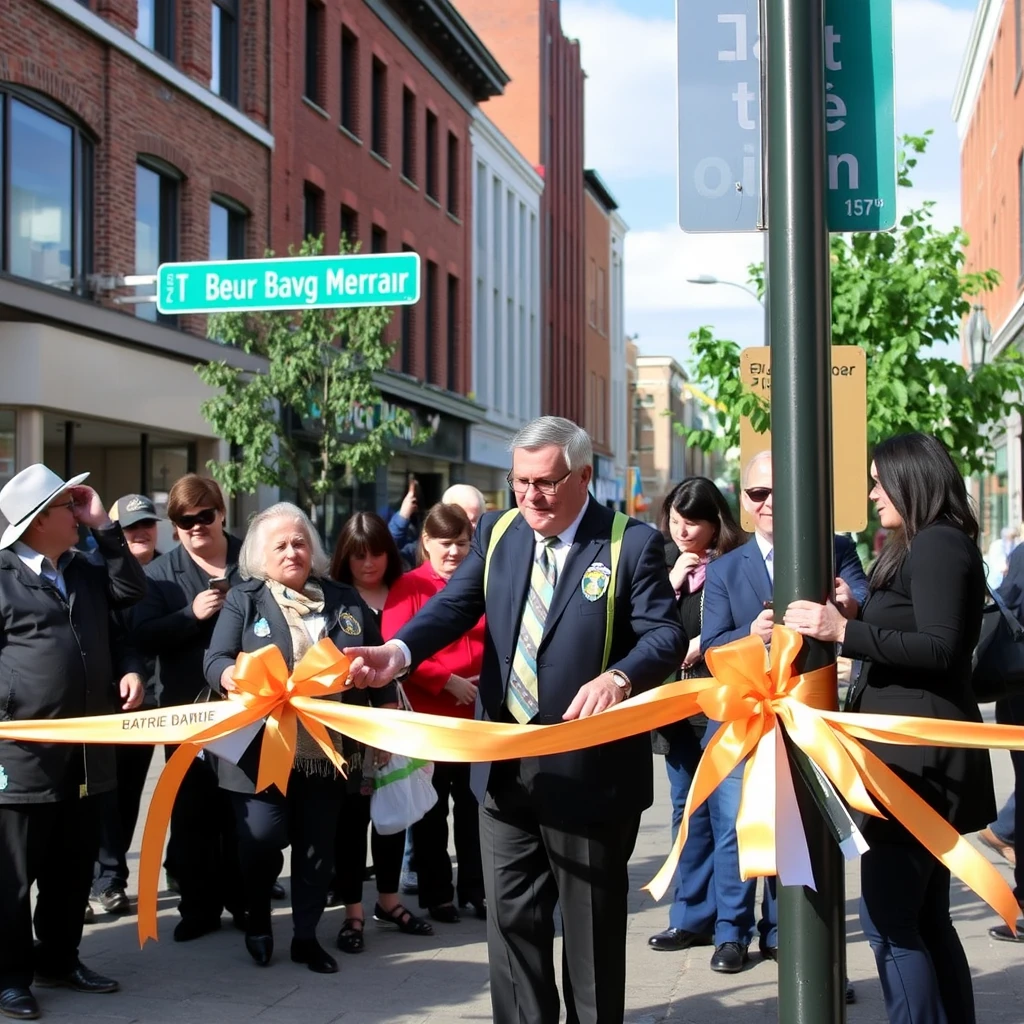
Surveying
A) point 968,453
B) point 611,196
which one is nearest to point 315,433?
point 968,453

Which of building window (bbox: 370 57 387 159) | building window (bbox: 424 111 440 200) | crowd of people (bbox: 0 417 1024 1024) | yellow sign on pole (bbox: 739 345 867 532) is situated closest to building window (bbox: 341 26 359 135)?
building window (bbox: 370 57 387 159)

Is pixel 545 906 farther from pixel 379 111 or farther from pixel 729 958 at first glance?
pixel 379 111

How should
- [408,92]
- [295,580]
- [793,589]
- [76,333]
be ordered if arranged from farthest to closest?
1. [408,92]
2. [76,333]
3. [295,580]
4. [793,589]

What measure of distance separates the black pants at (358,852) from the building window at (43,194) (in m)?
10.8

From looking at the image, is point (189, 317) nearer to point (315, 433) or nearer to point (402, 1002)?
point (315, 433)

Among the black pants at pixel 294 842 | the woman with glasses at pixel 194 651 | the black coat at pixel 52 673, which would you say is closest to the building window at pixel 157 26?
the woman with glasses at pixel 194 651

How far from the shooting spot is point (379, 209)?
28.5 metres

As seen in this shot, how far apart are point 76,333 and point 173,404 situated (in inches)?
101

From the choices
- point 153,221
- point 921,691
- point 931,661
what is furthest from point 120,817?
point 153,221

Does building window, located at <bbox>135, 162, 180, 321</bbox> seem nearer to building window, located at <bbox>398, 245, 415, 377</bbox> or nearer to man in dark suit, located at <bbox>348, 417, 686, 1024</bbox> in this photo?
building window, located at <bbox>398, 245, 415, 377</bbox>

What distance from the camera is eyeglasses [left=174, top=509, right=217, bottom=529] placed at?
6868mm

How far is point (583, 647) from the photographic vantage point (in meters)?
4.25

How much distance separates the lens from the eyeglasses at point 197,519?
687 cm

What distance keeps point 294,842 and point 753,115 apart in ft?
11.6
